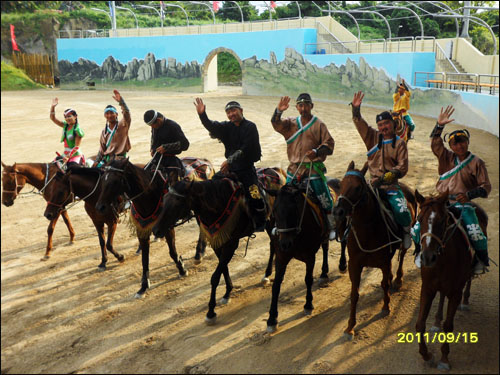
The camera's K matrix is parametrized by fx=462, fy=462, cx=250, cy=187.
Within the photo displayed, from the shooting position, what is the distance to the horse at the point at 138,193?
6.14m

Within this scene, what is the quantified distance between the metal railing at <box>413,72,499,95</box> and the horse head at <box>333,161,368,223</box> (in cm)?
1776

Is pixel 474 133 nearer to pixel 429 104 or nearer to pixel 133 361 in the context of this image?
pixel 429 104

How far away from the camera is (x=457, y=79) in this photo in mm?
23594

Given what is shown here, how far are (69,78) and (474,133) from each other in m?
31.7

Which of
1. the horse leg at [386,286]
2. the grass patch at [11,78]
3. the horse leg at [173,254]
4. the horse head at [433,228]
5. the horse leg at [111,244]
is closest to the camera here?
the horse head at [433,228]

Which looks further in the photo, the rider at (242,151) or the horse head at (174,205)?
the rider at (242,151)

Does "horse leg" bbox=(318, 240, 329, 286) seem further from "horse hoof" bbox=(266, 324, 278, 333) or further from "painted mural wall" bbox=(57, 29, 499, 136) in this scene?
"painted mural wall" bbox=(57, 29, 499, 136)

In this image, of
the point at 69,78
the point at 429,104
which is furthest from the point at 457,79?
the point at 69,78

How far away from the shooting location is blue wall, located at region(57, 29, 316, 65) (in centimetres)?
3092

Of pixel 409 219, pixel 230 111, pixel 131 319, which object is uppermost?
pixel 230 111

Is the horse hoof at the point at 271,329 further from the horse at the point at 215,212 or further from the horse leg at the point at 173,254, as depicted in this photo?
the horse leg at the point at 173,254

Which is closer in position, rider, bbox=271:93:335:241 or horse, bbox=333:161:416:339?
horse, bbox=333:161:416:339

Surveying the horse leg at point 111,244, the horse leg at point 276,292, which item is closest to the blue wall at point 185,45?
the horse leg at point 111,244

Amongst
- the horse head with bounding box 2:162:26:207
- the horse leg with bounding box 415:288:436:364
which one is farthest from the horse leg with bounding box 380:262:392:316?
the horse head with bounding box 2:162:26:207
